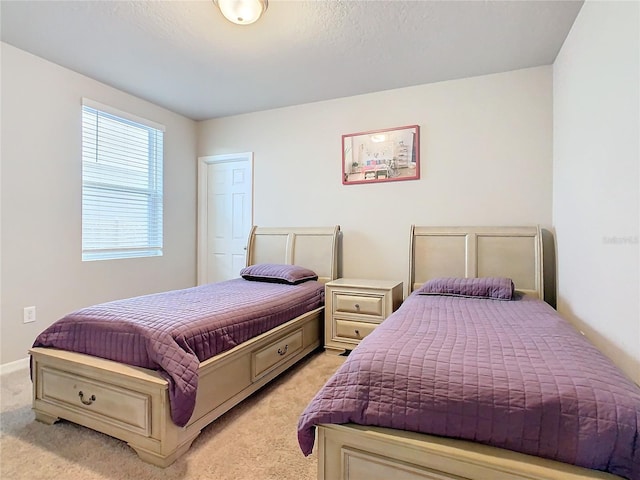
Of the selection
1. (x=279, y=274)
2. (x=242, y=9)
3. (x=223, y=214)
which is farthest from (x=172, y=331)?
(x=223, y=214)

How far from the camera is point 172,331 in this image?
1624mm

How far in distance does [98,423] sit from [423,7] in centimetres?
294

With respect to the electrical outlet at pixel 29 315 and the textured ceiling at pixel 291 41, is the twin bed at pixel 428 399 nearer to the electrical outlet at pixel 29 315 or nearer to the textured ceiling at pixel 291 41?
the electrical outlet at pixel 29 315

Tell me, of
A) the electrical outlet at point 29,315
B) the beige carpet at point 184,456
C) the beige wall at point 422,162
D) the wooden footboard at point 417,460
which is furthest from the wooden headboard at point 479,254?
the electrical outlet at point 29,315

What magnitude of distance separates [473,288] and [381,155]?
5.18 feet

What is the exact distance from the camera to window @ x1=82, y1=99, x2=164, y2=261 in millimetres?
3163

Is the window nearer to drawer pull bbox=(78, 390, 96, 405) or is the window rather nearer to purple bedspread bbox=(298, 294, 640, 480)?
drawer pull bbox=(78, 390, 96, 405)

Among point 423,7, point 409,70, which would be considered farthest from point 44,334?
point 409,70

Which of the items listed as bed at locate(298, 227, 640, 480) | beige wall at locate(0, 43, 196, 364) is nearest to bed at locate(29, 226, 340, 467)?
bed at locate(298, 227, 640, 480)

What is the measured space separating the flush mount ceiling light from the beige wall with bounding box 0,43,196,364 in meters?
1.88

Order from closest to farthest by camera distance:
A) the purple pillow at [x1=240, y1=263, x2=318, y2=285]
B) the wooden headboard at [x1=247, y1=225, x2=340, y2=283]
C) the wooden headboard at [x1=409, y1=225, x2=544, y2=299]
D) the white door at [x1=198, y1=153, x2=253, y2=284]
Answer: the wooden headboard at [x1=409, y1=225, x2=544, y2=299], the purple pillow at [x1=240, y1=263, x2=318, y2=285], the wooden headboard at [x1=247, y1=225, x2=340, y2=283], the white door at [x1=198, y1=153, x2=253, y2=284]

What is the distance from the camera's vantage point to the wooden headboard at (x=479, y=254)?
8.82ft

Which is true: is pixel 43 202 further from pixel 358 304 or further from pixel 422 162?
pixel 422 162

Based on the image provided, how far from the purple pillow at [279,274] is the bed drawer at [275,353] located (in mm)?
530
